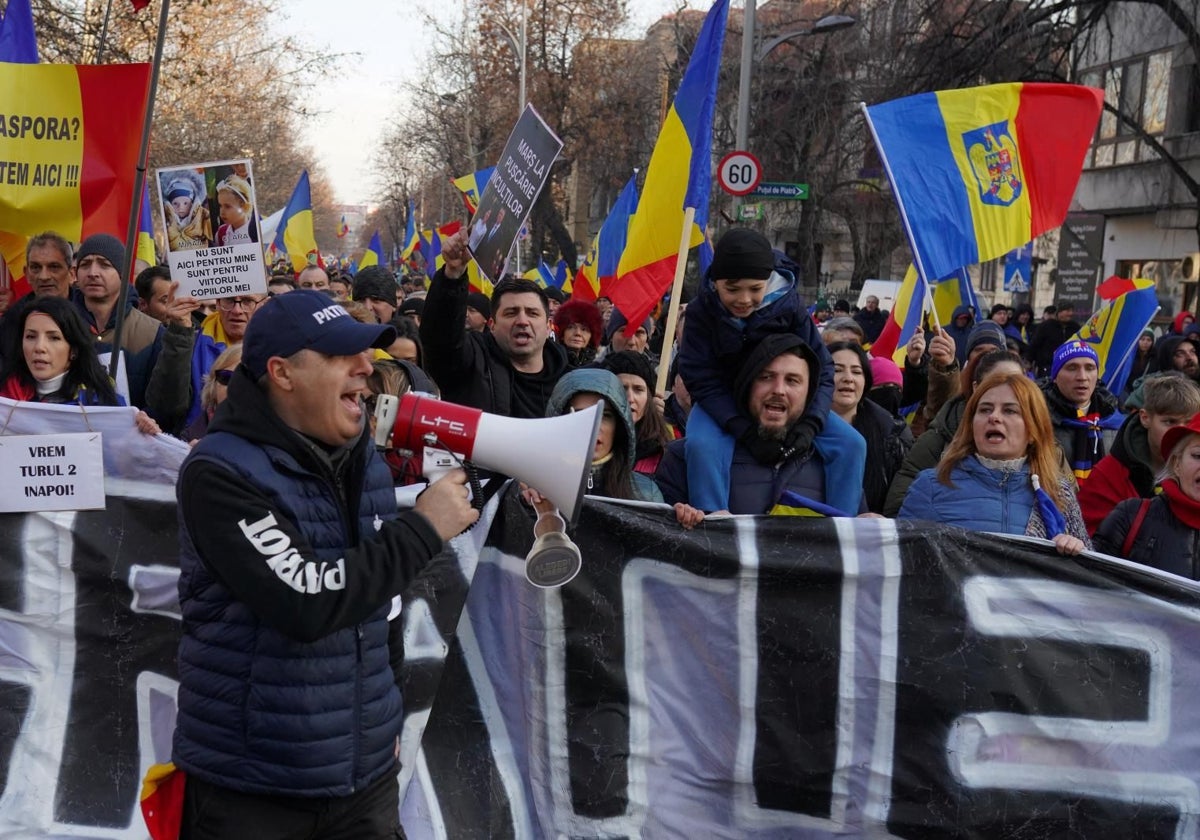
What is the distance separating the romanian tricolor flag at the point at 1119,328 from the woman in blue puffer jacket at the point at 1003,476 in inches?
212

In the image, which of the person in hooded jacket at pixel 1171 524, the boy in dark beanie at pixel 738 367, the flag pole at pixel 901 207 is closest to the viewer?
the person in hooded jacket at pixel 1171 524

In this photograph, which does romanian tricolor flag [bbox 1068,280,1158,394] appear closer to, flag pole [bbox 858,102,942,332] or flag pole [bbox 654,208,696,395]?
flag pole [bbox 858,102,942,332]

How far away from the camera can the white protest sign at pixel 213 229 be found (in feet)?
16.3

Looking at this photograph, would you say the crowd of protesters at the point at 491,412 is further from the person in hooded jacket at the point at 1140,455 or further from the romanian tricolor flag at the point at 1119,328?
the romanian tricolor flag at the point at 1119,328

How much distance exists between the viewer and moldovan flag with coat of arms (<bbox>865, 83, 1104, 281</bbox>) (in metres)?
6.30

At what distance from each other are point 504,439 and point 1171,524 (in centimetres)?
211

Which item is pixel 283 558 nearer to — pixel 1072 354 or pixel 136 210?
pixel 136 210

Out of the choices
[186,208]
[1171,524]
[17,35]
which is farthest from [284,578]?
[17,35]

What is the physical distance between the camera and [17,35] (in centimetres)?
593

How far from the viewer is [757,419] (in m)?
3.66

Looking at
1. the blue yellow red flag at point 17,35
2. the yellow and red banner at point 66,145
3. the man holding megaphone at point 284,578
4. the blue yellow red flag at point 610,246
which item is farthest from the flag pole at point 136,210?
the blue yellow red flag at point 610,246

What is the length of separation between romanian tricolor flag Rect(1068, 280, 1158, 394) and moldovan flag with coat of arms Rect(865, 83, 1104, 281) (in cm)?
247

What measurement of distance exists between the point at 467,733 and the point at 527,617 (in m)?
0.37

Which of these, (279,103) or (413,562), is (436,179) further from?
(413,562)
